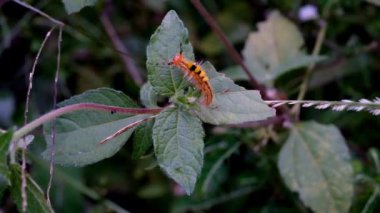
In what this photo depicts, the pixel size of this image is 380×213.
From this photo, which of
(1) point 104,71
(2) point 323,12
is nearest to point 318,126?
(2) point 323,12

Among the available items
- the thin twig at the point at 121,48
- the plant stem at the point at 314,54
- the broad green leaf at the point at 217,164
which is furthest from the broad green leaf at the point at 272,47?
the thin twig at the point at 121,48

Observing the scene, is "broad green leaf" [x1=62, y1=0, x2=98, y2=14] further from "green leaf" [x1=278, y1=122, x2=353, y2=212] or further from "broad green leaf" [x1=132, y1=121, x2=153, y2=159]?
"green leaf" [x1=278, y1=122, x2=353, y2=212]

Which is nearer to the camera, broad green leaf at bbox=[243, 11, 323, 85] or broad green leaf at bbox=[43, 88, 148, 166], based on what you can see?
broad green leaf at bbox=[43, 88, 148, 166]

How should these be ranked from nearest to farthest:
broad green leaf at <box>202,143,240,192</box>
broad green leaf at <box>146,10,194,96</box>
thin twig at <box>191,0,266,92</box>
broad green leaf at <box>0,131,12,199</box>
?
broad green leaf at <box>0,131,12,199</box> → broad green leaf at <box>146,10,194,96</box> → thin twig at <box>191,0,266,92</box> → broad green leaf at <box>202,143,240,192</box>

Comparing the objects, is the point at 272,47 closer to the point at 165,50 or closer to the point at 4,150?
the point at 165,50

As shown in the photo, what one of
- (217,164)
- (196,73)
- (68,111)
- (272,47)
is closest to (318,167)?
(217,164)

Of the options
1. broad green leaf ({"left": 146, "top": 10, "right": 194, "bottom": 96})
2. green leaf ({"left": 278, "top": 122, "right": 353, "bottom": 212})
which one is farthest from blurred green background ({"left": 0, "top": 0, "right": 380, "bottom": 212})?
broad green leaf ({"left": 146, "top": 10, "right": 194, "bottom": 96})
